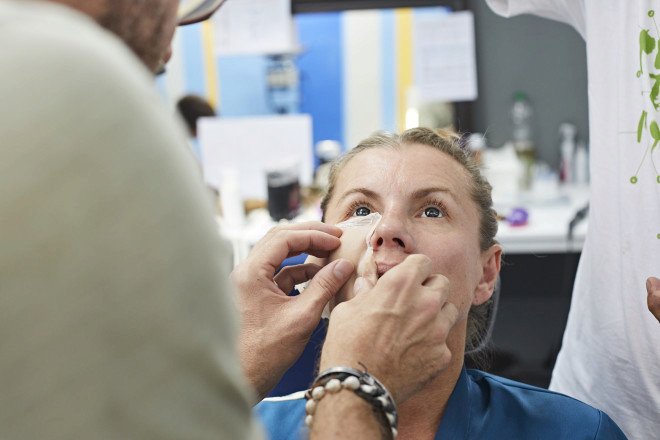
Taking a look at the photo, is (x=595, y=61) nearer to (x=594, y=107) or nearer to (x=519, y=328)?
(x=594, y=107)

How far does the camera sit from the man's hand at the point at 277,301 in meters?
1.26

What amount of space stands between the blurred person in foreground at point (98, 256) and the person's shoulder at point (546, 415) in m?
A: 1.00

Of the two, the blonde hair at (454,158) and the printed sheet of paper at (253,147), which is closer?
the blonde hair at (454,158)

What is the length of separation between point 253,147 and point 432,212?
2.65 metres

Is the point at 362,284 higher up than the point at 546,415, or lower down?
higher up

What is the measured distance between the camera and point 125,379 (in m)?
0.50

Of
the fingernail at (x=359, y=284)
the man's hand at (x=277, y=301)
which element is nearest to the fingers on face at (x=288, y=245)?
the man's hand at (x=277, y=301)

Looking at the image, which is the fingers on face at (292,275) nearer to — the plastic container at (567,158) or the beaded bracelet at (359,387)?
the beaded bracelet at (359,387)

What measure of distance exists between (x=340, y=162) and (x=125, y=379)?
116 cm

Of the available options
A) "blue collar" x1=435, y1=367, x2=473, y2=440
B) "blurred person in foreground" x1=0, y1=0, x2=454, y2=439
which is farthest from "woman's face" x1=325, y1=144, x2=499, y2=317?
"blurred person in foreground" x1=0, y1=0, x2=454, y2=439

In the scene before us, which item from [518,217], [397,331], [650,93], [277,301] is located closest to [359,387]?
[397,331]

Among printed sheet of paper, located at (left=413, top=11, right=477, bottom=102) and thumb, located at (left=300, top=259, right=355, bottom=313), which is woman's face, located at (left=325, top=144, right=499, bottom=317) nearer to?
thumb, located at (left=300, top=259, right=355, bottom=313)

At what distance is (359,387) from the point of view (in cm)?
83

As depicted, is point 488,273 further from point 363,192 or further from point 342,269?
point 342,269
